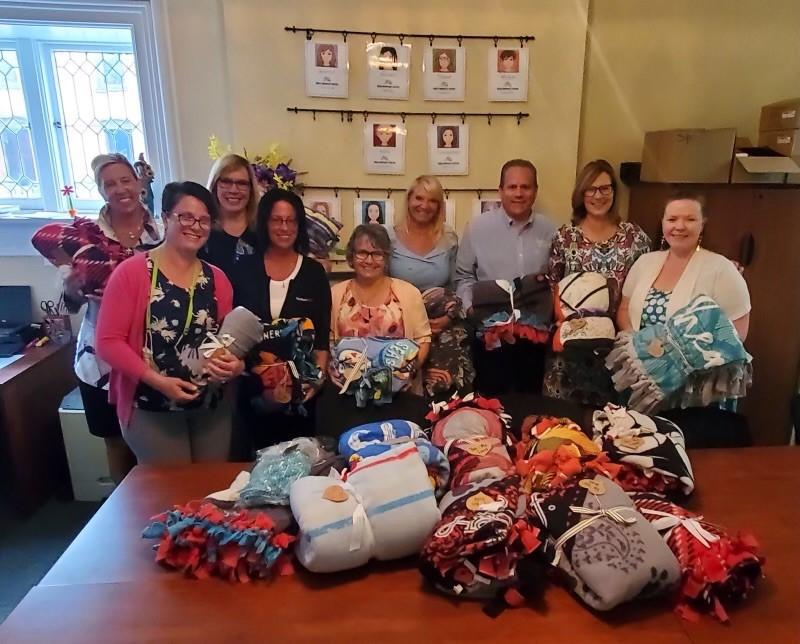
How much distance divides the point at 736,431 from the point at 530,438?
0.82 metres

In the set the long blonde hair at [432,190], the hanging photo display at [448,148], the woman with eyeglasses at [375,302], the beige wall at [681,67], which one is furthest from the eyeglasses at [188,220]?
the beige wall at [681,67]

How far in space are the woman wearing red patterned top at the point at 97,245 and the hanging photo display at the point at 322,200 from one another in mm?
909

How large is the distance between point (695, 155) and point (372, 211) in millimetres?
1446

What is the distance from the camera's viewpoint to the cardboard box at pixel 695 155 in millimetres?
2506

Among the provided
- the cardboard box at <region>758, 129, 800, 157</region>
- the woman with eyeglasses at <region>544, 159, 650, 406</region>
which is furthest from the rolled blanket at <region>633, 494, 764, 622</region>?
the cardboard box at <region>758, 129, 800, 157</region>

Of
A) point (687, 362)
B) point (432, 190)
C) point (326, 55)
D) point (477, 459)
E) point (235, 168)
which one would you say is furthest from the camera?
point (326, 55)

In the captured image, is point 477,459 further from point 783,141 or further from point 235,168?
point 783,141

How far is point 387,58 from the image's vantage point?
2.76 m

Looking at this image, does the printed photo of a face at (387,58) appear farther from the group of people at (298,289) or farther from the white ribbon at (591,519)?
the white ribbon at (591,519)

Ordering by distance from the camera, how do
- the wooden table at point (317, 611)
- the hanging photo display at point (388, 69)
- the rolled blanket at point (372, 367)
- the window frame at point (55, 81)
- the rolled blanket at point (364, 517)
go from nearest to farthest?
the wooden table at point (317, 611)
the rolled blanket at point (364, 517)
the rolled blanket at point (372, 367)
the window frame at point (55, 81)
the hanging photo display at point (388, 69)

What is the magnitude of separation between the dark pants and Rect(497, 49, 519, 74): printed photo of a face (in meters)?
1.33

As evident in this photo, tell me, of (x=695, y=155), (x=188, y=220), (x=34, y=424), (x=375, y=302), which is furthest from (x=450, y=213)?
(x=34, y=424)

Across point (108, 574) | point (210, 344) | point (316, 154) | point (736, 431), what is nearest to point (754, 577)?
point (736, 431)

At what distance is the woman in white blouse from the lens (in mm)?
1999
